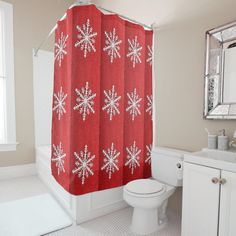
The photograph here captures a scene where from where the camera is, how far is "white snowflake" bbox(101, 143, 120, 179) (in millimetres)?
1883

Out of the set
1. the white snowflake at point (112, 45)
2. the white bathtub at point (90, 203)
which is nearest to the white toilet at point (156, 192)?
the white bathtub at point (90, 203)

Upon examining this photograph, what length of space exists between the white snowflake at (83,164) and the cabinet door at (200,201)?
0.83 meters

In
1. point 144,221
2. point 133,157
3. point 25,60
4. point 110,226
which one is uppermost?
point 25,60

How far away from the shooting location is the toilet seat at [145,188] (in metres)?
A: 1.61

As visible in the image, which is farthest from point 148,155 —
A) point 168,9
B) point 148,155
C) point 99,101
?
point 168,9

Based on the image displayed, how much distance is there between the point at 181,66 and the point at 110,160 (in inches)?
46.6

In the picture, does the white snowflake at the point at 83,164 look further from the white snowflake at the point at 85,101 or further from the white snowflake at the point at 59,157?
the white snowflake at the point at 85,101

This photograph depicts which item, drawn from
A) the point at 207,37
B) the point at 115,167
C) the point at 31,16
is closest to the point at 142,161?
the point at 115,167

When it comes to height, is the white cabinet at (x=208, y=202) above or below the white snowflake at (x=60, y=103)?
below

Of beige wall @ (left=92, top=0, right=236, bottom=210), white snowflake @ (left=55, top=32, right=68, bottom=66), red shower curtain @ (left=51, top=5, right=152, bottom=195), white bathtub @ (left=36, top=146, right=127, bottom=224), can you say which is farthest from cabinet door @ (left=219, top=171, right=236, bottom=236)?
white snowflake @ (left=55, top=32, right=68, bottom=66)

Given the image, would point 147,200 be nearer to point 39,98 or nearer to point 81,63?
point 81,63

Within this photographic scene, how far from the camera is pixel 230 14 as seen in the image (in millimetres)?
1547

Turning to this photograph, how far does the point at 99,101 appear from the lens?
5.80ft

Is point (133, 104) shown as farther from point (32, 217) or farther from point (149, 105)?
point (32, 217)
